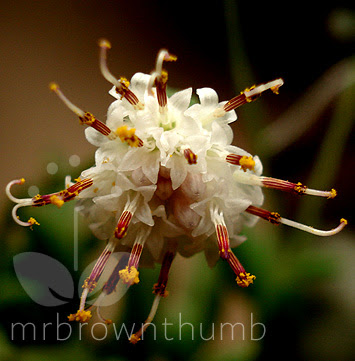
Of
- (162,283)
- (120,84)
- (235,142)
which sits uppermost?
(235,142)

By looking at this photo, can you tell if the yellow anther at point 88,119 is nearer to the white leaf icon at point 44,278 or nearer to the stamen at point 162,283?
the stamen at point 162,283

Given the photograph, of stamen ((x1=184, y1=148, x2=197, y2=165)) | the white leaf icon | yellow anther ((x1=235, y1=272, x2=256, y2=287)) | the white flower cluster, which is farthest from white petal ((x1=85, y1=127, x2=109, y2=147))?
the white leaf icon

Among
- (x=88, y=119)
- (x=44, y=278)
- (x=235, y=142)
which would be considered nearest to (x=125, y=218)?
(x=88, y=119)

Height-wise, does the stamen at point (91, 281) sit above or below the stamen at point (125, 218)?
below

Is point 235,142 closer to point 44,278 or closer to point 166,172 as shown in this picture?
point 44,278

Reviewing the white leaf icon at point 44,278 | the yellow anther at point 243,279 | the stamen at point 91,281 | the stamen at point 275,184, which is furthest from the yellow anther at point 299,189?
the white leaf icon at point 44,278

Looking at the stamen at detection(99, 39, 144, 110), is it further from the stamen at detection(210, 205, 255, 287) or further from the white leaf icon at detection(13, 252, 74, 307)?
the white leaf icon at detection(13, 252, 74, 307)
